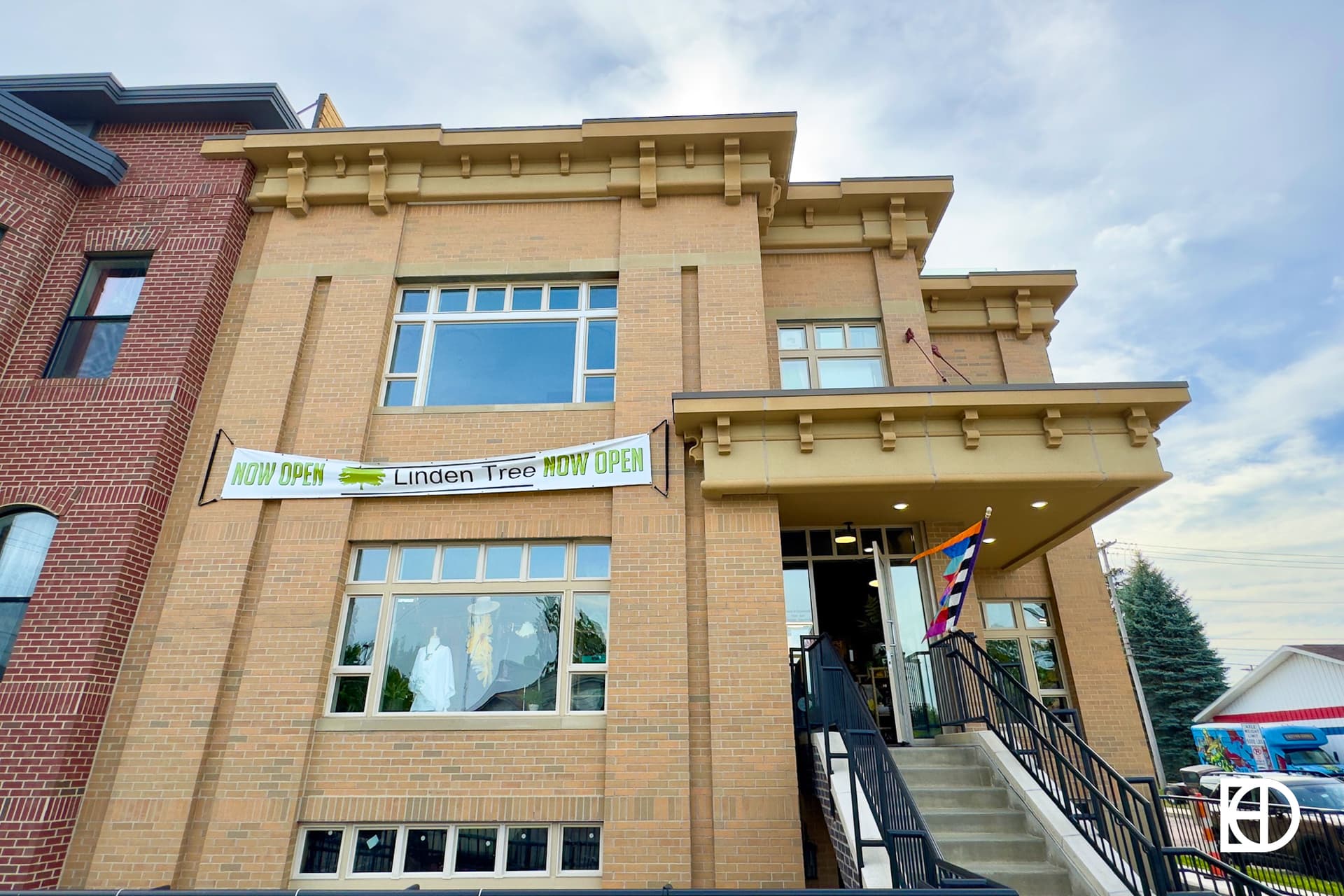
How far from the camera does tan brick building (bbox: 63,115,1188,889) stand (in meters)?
7.54

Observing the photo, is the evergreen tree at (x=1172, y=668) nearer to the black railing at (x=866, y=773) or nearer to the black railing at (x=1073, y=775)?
the black railing at (x=1073, y=775)

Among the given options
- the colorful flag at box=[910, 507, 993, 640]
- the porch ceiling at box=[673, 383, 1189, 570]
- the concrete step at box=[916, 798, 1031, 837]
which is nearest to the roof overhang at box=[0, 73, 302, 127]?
the porch ceiling at box=[673, 383, 1189, 570]

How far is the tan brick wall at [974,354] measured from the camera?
43.9 ft

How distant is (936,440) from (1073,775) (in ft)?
12.4

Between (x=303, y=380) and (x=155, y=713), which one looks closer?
(x=155, y=713)

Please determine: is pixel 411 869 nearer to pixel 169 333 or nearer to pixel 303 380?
pixel 303 380

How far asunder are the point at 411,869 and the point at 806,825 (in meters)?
4.58

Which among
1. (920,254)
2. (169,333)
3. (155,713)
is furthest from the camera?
(920,254)

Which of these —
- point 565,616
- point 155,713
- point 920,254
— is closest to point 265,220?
point 155,713

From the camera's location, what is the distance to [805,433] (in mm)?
8453

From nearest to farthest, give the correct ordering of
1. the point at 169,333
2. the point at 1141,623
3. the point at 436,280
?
the point at 169,333
the point at 436,280
the point at 1141,623

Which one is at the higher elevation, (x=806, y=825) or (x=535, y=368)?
(x=535, y=368)

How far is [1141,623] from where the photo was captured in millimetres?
39531

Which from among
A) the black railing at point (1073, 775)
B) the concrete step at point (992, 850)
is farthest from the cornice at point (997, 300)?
the concrete step at point (992, 850)
